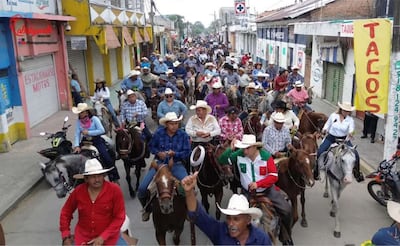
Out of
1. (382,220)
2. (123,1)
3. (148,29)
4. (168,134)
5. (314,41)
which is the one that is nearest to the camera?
(168,134)

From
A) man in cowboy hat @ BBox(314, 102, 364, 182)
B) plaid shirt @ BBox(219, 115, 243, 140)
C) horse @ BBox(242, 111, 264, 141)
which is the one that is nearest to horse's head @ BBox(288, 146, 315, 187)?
man in cowboy hat @ BBox(314, 102, 364, 182)

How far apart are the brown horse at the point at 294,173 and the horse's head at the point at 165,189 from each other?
6.73 feet

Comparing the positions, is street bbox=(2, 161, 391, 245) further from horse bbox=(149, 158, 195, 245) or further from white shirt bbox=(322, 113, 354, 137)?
white shirt bbox=(322, 113, 354, 137)

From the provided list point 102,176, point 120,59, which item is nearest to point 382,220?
point 102,176

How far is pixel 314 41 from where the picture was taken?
62.8 feet

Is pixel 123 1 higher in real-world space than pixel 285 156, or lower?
higher

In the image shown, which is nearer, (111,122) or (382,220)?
(382,220)

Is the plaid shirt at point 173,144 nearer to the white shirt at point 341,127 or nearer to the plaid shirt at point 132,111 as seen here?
the plaid shirt at point 132,111

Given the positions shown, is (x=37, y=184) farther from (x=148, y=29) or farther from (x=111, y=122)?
(x=148, y=29)

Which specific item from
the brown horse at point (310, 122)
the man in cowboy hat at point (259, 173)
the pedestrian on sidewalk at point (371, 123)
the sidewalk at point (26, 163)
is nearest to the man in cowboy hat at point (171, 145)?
the man in cowboy hat at point (259, 173)

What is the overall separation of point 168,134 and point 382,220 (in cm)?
421

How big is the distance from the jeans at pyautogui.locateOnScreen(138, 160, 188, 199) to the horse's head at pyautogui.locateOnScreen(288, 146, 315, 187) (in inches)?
69.8

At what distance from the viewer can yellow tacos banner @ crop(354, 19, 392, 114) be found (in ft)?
24.5

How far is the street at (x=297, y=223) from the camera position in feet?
21.8
